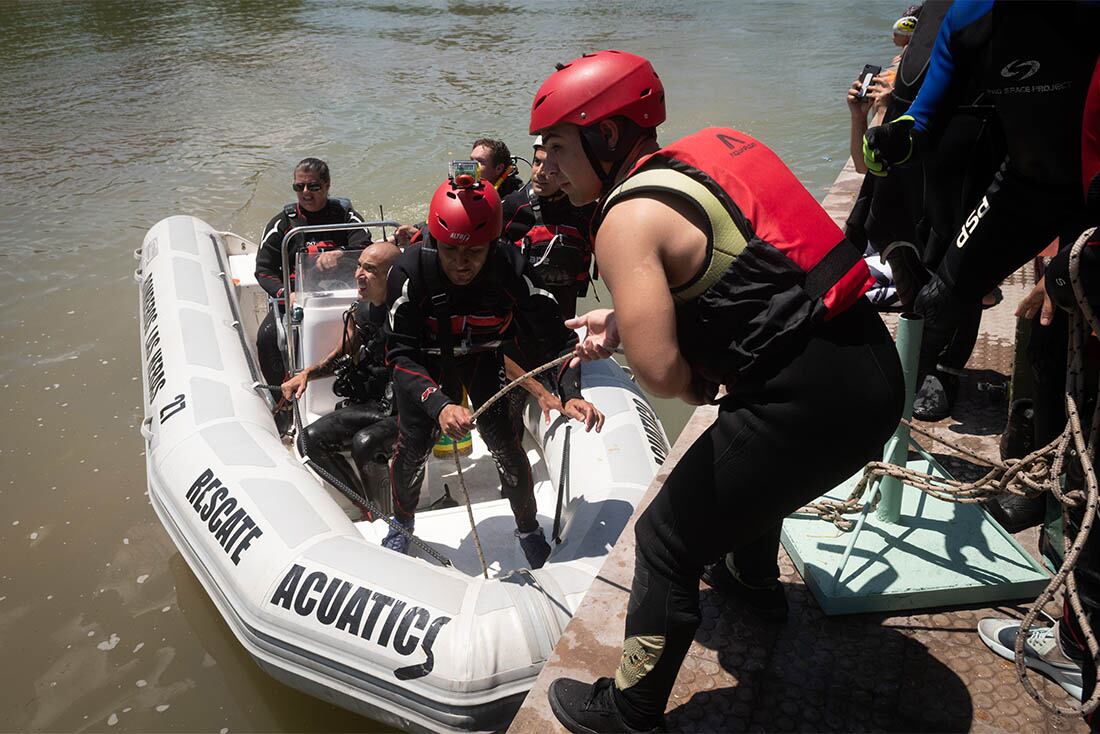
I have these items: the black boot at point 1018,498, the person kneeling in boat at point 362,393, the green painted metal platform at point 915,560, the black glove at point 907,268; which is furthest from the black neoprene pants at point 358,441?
the black boot at point 1018,498

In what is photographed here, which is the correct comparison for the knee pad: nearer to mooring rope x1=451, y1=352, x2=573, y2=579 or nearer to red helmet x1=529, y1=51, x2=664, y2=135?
mooring rope x1=451, y1=352, x2=573, y2=579

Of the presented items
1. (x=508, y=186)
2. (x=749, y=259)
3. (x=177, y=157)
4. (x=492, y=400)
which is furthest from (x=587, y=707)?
(x=177, y=157)

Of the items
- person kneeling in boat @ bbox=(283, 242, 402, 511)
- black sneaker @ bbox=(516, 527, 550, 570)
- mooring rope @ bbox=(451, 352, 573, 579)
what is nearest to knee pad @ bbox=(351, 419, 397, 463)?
person kneeling in boat @ bbox=(283, 242, 402, 511)

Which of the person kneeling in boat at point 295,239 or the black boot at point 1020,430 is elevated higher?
the black boot at point 1020,430

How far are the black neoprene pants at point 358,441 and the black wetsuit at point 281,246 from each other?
1.35 meters

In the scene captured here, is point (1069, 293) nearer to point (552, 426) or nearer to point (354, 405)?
point (552, 426)

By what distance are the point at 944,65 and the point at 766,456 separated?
124cm

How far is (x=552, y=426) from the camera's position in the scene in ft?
15.5

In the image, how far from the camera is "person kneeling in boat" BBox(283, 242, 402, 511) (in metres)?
4.39

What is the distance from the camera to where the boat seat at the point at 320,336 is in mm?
5043

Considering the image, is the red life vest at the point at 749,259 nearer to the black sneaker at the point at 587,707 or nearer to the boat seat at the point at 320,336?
the black sneaker at the point at 587,707

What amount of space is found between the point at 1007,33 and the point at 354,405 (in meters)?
3.48

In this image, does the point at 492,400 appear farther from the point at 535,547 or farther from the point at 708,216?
the point at 535,547

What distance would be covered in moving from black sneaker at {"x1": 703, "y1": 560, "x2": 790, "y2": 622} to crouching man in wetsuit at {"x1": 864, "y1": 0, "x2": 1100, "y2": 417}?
884 millimetres
